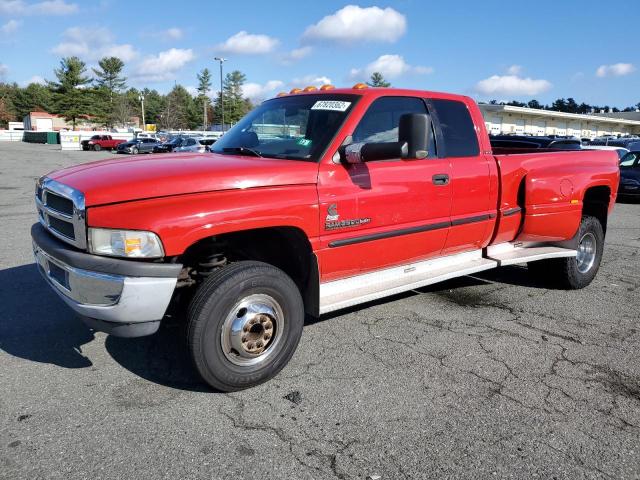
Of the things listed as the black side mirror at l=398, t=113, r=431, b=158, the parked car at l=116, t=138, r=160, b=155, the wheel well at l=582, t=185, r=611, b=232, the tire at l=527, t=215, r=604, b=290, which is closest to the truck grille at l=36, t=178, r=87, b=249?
the black side mirror at l=398, t=113, r=431, b=158

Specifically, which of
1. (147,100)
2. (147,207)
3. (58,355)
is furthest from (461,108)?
(147,100)

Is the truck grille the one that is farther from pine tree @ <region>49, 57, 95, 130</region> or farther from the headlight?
pine tree @ <region>49, 57, 95, 130</region>

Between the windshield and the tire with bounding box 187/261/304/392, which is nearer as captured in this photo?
the tire with bounding box 187/261/304/392

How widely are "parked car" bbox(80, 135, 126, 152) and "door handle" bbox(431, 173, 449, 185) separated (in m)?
47.1

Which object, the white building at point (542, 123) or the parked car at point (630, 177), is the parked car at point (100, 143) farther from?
the parked car at point (630, 177)

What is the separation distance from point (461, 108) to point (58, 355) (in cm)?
390

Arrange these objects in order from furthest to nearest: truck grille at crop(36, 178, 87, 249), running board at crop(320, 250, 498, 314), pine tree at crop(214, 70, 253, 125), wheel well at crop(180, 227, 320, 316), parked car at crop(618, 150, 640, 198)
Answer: pine tree at crop(214, 70, 253, 125)
parked car at crop(618, 150, 640, 198)
running board at crop(320, 250, 498, 314)
wheel well at crop(180, 227, 320, 316)
truck grille at crop(36, 178, 87, 249)

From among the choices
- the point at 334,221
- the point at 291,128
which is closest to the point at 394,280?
the point at 334,221

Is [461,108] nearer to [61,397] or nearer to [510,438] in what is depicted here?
[510,438]

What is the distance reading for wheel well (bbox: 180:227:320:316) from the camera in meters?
3.27

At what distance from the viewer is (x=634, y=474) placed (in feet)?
8.17

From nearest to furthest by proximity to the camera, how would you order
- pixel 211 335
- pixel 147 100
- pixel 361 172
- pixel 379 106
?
pixel 211 335 → pixel 361 172 → pixel 379 106 → pixel 147 100

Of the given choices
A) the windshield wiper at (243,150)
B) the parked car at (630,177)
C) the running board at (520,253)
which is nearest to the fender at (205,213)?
the windshield wiper at (243,150)

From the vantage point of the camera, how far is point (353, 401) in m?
3.13
